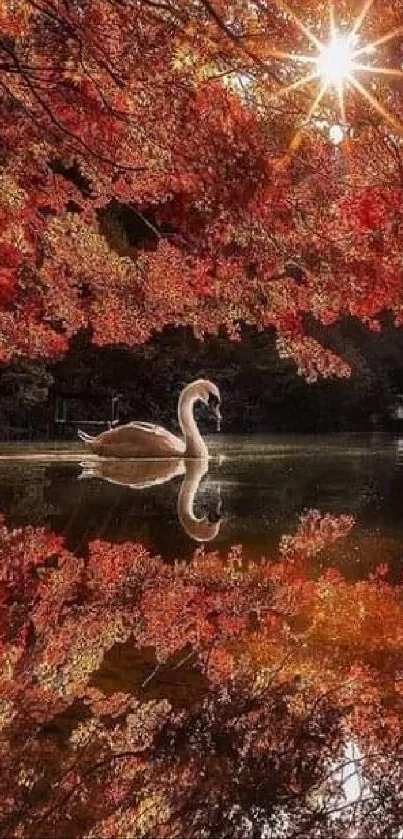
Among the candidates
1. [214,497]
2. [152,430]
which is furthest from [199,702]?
[152,430]

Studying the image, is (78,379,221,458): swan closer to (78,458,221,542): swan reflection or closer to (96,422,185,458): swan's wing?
(96,422,185,458): swan's wing

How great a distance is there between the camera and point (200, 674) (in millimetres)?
3529

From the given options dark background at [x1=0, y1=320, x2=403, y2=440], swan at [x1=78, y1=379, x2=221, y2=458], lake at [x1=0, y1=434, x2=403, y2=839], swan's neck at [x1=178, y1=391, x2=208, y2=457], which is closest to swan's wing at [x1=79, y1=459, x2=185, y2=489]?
swan at [x1=78, y1=379, x2=221, y2=458]

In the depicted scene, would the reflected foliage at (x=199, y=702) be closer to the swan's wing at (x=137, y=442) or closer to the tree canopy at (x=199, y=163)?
the tree canopy at (x=199, y=163)

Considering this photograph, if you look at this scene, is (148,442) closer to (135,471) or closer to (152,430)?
(152,430)

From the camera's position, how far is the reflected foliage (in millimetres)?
2338

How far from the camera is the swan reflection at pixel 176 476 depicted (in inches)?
292

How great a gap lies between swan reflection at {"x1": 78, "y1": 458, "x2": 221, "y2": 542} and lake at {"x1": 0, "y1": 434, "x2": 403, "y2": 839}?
7cm

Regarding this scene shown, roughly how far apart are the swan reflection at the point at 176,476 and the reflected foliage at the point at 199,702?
71.8 inches

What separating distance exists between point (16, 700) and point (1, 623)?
3.79ft

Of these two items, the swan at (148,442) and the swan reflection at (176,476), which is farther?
the swan at (148,442)

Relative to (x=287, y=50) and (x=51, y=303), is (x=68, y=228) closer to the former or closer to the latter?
(x=51, y=303)

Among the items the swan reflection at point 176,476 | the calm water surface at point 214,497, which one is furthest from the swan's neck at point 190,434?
the calm water surface at point 214,497

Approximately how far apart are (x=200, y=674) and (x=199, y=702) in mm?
361
